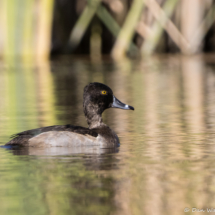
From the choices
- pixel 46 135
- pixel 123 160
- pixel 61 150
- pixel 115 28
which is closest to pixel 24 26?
pixel 115 28

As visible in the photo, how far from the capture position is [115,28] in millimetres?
30188

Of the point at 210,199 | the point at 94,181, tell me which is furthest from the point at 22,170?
the point at 210,199

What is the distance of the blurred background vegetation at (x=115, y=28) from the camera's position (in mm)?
27062

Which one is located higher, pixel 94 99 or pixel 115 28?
pixel 115 28

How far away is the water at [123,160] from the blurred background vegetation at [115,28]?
871 cm

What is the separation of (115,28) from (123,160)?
2299 centimetres

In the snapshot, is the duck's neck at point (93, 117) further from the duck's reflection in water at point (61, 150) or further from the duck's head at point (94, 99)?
the duck's reflection in water at point (61, 150)

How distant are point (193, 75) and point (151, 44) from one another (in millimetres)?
8554

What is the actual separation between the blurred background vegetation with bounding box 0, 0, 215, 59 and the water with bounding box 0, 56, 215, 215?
8.71 m

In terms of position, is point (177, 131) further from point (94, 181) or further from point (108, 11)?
point (108, 11)

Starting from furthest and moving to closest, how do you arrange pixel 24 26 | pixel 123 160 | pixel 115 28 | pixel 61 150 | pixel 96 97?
pixel 115 28, pixel 24 26, pixel 96 97, pixel 61 150, pixel 123 160

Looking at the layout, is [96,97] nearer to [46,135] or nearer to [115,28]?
[46,135]

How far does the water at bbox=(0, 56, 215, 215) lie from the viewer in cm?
567

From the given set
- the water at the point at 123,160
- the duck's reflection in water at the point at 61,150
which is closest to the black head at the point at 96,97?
the water at the point at 123,160
